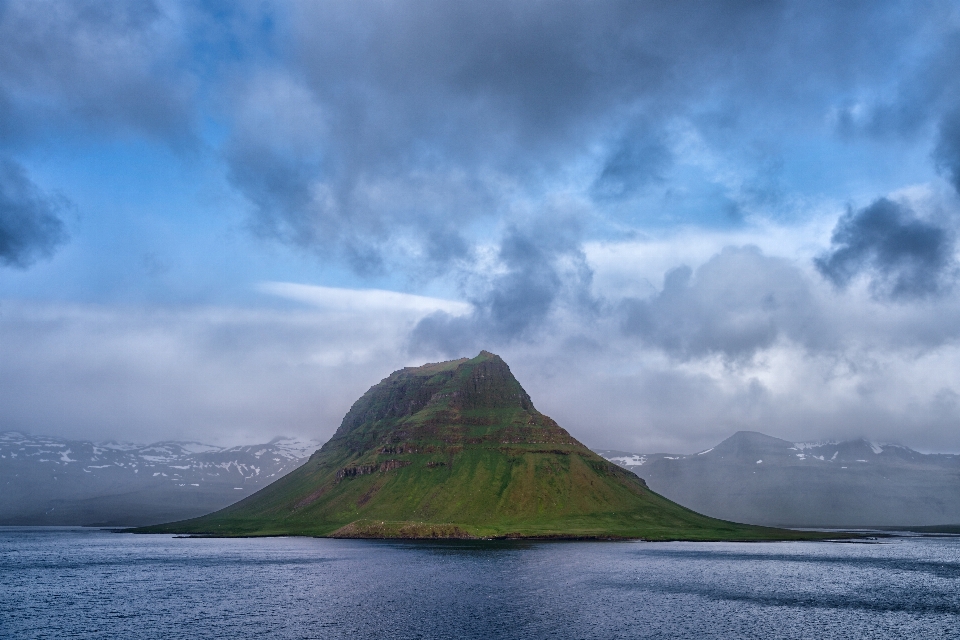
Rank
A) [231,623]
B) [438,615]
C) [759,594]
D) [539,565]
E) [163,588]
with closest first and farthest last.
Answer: [231,623], [438,615], [759,594], [163,588], [539,565]

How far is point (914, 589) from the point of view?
5202 inches

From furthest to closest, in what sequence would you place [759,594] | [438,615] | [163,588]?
1. [163,588]
2. [759,594]
3. [438,615]

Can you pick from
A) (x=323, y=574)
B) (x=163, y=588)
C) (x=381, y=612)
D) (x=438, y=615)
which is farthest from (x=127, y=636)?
(x=323, y=574)

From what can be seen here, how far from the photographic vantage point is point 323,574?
157 metres

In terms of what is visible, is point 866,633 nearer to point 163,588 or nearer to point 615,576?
point 615,576

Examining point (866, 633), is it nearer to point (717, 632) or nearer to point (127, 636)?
point (717, 632)

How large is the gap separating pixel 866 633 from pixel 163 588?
408 feet

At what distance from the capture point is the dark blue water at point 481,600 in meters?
91.6

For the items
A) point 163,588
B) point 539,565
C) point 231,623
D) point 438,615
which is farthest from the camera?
point 539,565

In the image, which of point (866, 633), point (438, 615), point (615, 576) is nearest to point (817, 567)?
point (615, 576)

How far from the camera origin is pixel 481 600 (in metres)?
116

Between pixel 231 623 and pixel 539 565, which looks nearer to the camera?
pixel 231 623

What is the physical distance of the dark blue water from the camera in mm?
91562

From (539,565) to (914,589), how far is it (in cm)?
8331
